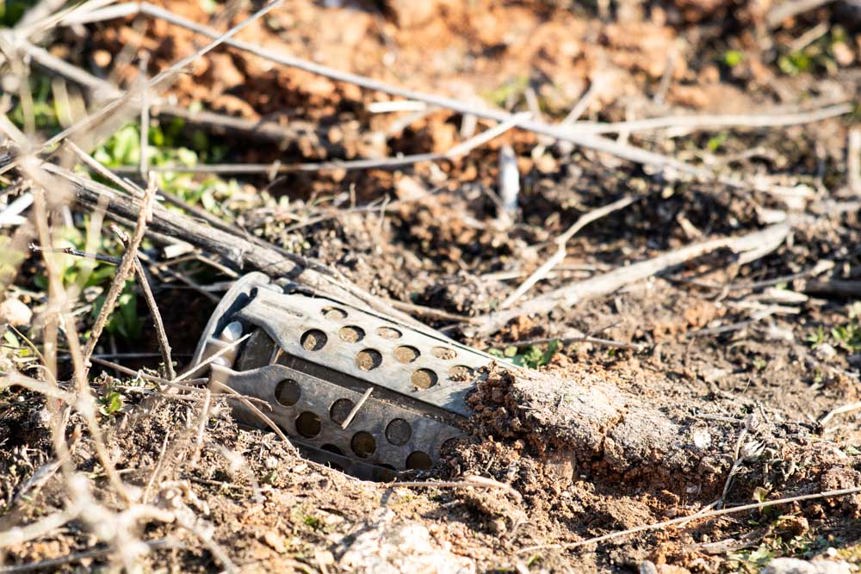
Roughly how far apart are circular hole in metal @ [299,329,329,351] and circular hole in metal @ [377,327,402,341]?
20 centimetres

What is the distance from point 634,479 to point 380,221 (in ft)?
5.55

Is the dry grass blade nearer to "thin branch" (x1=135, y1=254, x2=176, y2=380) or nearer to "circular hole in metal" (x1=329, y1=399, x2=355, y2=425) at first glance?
"circular hole in metal" (x1=329, y1=399, x2=355, y2=425)

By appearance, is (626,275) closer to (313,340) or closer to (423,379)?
(423,379)

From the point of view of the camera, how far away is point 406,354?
294cm

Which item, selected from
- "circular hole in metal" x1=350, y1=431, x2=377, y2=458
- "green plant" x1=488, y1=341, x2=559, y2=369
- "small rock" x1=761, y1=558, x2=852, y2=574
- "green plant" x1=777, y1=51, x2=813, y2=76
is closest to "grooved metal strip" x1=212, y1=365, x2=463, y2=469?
"circular hole in metal" x1=350, y1=431, x2=377, y2=458

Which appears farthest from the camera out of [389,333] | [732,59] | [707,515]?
[732,59]

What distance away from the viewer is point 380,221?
12.8 feet

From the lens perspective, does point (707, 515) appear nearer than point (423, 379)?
Yes

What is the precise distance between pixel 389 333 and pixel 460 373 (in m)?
0.30

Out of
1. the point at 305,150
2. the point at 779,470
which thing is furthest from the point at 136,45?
the point at 779,470

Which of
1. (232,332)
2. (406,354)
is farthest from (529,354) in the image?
(232,332)

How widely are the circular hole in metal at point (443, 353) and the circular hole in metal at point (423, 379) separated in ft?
0.31

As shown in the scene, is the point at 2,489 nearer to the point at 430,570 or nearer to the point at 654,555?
the point at 430,570

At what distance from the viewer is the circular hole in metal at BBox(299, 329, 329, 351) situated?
2906 millimetres
